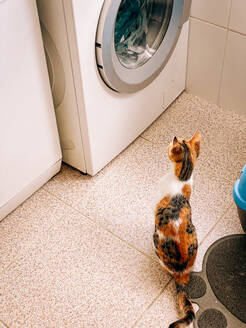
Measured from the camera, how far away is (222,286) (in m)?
1.43

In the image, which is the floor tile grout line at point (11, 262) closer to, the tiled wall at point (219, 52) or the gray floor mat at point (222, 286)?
the gray floor mat at point (222, 286)

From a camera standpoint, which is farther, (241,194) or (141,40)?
(141,40)

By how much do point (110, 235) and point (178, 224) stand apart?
33cm

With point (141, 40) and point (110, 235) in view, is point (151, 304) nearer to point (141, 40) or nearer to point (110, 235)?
point (110, 235)

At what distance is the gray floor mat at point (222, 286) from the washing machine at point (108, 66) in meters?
0.57

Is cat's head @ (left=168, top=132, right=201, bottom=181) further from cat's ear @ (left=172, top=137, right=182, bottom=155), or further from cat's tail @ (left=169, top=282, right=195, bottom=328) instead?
cat's tail @ (left=169, top=282, right=195, bottom=328)

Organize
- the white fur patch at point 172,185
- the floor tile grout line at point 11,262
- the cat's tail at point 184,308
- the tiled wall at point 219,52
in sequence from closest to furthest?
the cat's tail at point 184,308, the white fur patch at point 172,185, the floor tile grout line at point 11,262, the tiled wall at point 219,52

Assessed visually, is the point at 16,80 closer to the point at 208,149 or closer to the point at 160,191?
the point at 160,191

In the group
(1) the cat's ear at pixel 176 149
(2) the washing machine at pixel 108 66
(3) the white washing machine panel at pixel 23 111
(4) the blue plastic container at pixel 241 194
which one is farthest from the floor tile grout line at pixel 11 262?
(4) the blue plastic container at pixel 241 194

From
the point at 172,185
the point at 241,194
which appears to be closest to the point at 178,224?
the point at 172,185

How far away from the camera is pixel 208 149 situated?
185 centimetres

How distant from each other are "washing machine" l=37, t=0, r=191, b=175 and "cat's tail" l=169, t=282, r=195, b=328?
60 centimetres

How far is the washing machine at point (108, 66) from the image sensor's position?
1.37 meters

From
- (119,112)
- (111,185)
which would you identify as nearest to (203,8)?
(119,112)
